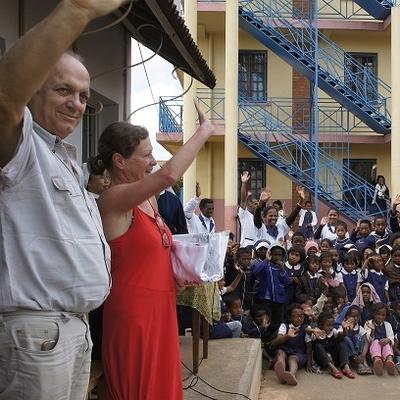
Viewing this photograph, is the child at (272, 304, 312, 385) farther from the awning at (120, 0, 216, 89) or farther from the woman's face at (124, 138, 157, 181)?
the woman's face at (124, 138, 157, 181)

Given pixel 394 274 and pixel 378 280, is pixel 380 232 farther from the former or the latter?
pixel 378 280

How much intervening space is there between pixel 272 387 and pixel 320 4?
12863mm

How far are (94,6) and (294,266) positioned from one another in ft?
19.0

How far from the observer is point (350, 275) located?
23.2 feet

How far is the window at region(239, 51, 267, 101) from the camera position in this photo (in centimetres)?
1582

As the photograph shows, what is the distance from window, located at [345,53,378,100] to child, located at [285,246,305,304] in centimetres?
842

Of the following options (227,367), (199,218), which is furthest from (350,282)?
(227,367)

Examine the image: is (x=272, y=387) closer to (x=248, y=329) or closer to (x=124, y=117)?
(x=248, y=329)

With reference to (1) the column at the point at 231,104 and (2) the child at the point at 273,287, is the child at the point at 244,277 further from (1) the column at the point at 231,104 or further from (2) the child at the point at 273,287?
(1) the column at the point at 231,104

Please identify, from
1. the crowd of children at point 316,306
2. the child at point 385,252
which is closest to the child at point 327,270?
the crowd of children at point 316,306

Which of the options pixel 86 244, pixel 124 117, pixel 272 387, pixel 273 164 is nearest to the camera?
pixel 86 244

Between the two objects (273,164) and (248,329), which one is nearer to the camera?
(248,329)

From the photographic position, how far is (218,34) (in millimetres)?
15383

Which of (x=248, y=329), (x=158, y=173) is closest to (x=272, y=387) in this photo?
(x=248, y=329)
